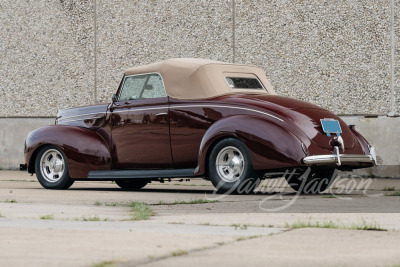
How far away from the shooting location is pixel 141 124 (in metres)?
11.9

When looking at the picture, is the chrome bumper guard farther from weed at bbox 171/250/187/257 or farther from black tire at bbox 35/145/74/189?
weed at bbox 171/250/187/257

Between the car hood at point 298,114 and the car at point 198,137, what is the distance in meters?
0.01

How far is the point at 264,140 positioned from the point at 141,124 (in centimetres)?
211

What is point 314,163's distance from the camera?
33.9 ft

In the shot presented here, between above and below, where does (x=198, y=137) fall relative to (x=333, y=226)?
above

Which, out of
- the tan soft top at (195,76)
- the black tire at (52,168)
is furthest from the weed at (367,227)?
the black tire at (52,168)

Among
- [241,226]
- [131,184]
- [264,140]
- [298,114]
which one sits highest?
[298,114]

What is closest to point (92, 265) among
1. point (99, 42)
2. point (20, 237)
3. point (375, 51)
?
point (20, 237)

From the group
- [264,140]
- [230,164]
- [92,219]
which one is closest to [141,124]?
[230,164]

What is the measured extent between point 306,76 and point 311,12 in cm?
116

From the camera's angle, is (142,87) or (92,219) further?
(142,87)

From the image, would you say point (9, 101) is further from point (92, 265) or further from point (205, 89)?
point (92, 265)

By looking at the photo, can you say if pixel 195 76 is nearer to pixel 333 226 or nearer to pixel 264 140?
pixel 264 140

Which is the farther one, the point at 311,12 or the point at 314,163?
the point at 311,12
